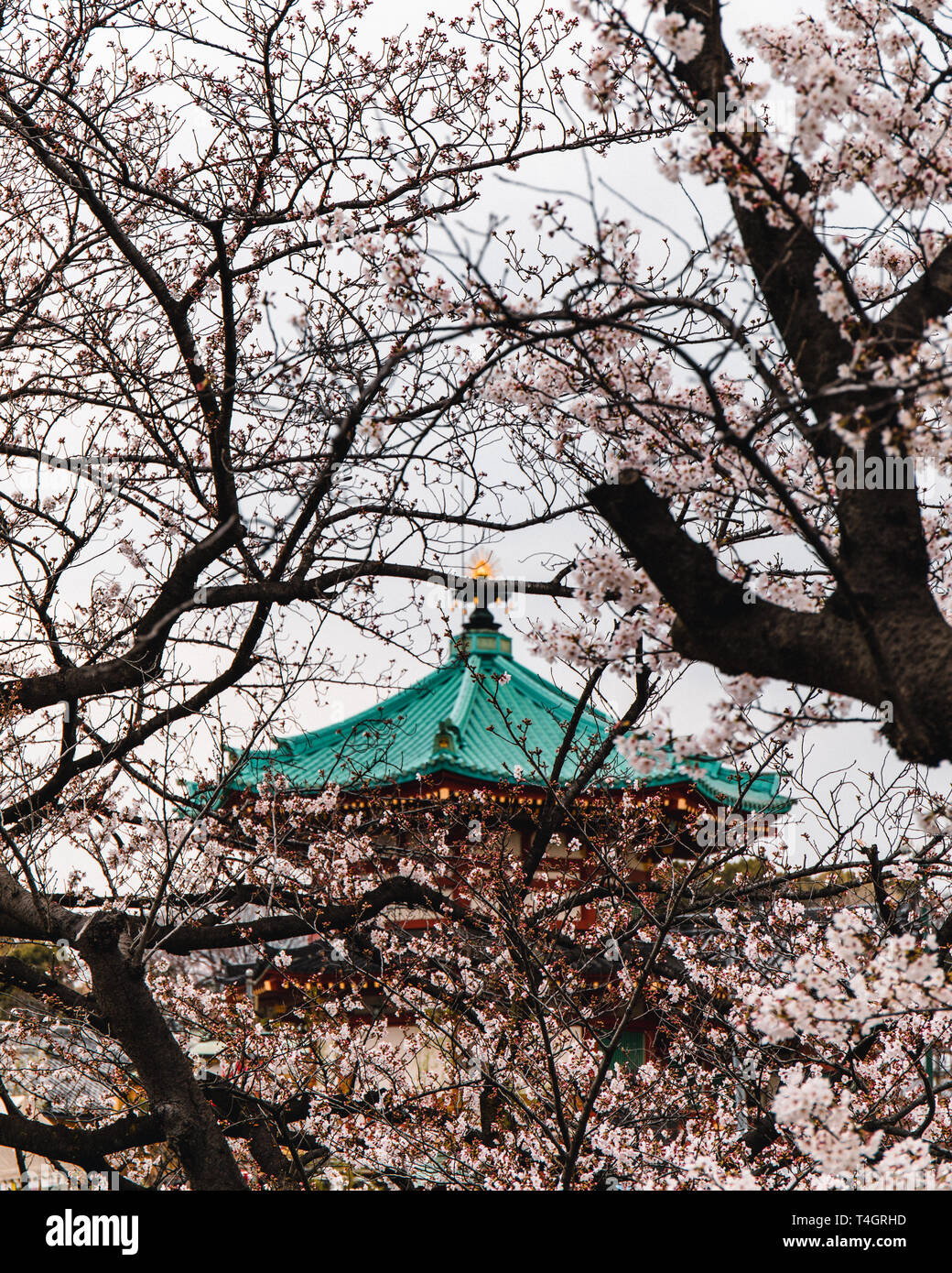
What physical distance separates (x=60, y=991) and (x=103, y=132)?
566 cm

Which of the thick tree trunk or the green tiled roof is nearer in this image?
the thick tree trunk

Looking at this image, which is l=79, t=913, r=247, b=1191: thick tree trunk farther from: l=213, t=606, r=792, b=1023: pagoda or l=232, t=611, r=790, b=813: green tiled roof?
l=232, t=611, r=790, b=813: green tiled roof

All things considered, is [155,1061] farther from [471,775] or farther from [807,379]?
[471,775]

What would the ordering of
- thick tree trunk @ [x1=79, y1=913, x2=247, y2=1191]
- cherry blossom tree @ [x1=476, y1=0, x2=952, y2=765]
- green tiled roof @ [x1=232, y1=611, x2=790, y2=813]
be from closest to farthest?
cherry blossom tree @ [x1=476, y1=0, x2=952, y2=765] < thick tree trunk @ [x1=79, y1=913, x2=247, y2=1191] < green tiled roof @ [x1=232, y1=611, x2=790, y2=813]

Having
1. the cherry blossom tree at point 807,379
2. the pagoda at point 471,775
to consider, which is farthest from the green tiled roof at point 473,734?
the cherry blossom tree at point 807,379

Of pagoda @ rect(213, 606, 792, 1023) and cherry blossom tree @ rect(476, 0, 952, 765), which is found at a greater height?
pagoda @ rect(213, 606, 792, 1023)

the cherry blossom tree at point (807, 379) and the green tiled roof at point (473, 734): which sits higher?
the green tiled roof at point (473, 734)

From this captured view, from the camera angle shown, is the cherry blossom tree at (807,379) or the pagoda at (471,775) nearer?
the cherry blossom tree at (807,379)

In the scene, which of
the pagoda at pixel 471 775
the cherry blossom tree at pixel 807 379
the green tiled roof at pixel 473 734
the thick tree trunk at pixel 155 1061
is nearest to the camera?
the cherry blossom tree at pixel 807 379

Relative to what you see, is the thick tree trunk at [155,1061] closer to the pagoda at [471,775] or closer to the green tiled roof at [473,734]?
the pagoda at [471,775]

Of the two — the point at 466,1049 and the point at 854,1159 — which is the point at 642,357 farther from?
the point at 466,1049

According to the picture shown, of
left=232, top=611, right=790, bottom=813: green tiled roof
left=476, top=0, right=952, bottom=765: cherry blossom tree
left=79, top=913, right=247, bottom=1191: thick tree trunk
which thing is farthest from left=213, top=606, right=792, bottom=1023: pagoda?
left=476, top=0, right=952, bottom=765: cherry blossom tree

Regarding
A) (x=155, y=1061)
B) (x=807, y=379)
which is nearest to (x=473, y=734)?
(x=155, y=1061)
